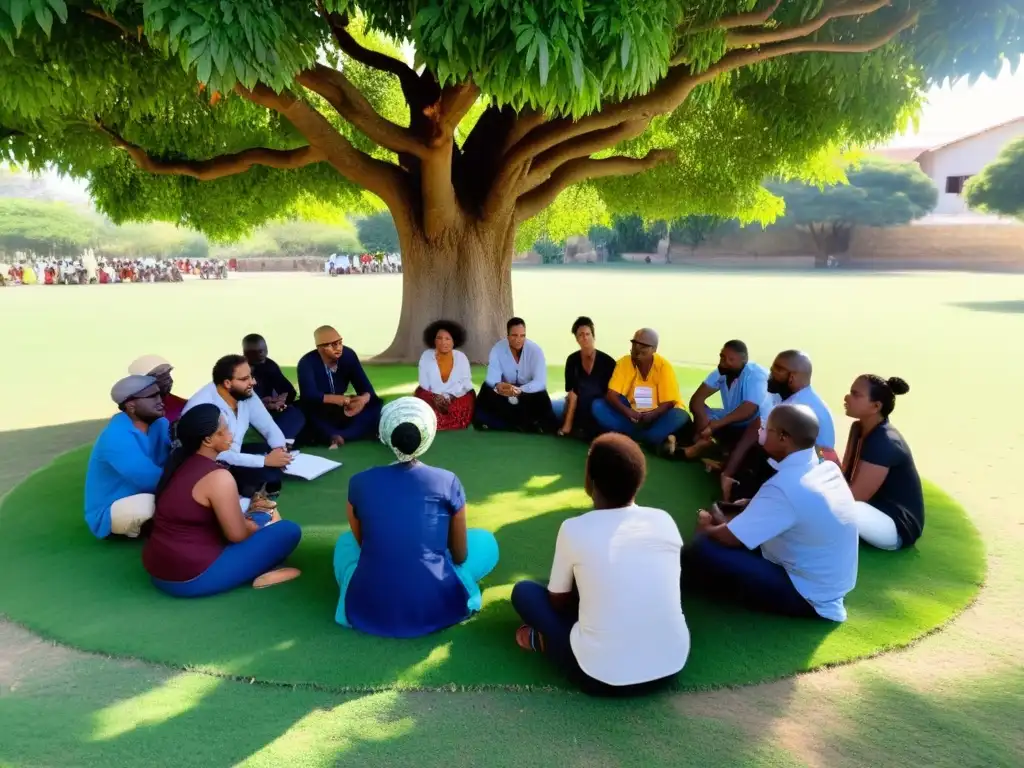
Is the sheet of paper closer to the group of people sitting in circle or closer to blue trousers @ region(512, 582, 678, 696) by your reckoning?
the group of people sitting in circle

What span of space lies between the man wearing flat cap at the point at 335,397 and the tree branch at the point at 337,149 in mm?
3179

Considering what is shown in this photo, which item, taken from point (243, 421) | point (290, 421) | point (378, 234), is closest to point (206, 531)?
point (243, 421)

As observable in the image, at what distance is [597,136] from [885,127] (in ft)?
12.8

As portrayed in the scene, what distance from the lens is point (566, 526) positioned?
11.0ft

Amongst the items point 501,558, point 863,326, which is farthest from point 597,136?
point 863,326

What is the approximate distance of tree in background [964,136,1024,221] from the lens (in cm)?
3350

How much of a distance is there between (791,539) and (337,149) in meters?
9.17

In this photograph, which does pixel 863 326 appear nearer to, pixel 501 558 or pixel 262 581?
pixel 501 558

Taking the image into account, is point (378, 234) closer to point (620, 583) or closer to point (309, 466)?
point (309, 466)

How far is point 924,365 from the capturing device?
1366 cm

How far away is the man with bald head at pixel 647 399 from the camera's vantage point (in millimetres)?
7406

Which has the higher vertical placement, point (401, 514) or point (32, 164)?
point (32, 164)

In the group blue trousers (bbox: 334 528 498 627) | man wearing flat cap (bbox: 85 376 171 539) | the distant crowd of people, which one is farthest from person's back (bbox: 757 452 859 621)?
the distant crowd of people

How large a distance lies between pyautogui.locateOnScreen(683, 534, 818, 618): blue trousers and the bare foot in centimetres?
242
